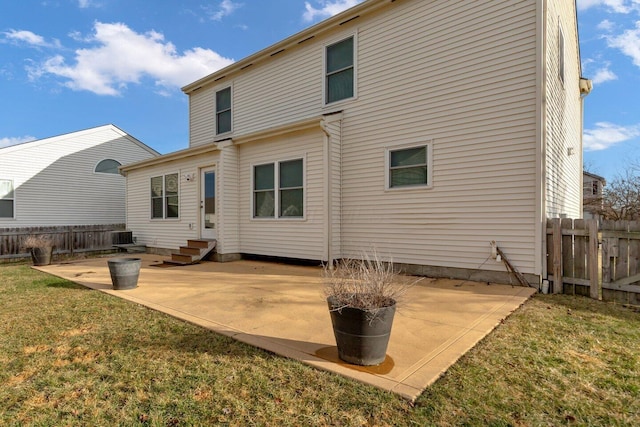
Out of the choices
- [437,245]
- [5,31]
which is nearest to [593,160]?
[437,245]

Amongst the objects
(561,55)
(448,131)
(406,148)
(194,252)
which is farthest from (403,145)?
(194,252)

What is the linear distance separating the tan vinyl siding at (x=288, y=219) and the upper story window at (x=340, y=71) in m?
1.34

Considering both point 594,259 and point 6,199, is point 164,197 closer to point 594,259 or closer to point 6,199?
point 6,199

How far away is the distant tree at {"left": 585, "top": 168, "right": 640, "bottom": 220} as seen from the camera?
1650 cm

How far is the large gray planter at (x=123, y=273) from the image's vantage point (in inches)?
223

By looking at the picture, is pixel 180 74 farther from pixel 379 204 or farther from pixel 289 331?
pixel 289 331

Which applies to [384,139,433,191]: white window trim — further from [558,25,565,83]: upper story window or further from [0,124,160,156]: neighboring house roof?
[0,124,160,156]: neighboring house roof

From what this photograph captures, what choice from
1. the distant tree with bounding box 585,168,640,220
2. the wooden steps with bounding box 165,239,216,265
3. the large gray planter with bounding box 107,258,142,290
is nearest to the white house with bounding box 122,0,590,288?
the wooden steps with bounding box 165,239,216,265

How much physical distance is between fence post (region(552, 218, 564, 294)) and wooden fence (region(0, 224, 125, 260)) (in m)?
13.6

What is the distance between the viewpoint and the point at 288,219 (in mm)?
8516

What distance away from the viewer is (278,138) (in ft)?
28.7

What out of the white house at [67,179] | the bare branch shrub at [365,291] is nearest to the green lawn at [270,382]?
the bare branch shrub at [365,291]

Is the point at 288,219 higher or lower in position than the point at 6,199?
lower

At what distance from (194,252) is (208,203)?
1510mm
